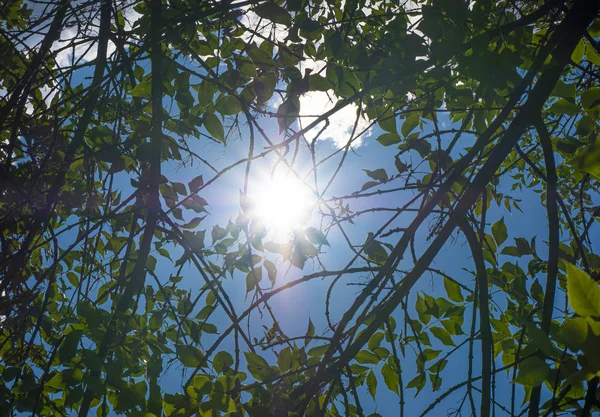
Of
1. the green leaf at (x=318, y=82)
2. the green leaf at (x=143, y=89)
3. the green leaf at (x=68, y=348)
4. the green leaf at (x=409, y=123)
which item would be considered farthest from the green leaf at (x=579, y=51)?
the green leaf at (x=68, y=348)

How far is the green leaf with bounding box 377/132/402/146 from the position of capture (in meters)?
1.65

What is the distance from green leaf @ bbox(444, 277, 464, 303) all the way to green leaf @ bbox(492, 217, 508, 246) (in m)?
0.21

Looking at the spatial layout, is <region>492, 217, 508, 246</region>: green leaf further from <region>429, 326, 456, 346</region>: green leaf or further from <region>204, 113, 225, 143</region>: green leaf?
<region>204, 113, 225, 143</region>: green leaf

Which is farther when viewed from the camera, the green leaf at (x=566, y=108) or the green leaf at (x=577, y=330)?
the green leaf at (x=566, y=108)

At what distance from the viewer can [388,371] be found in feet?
4.67

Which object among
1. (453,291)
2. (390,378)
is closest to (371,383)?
(390,378)

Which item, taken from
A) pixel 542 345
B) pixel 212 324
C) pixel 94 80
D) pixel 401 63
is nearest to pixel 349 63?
pixel 401 63

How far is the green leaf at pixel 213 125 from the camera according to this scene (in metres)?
1.61

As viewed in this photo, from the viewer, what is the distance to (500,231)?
1.47 metres

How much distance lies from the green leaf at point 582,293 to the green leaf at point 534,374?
30 centimetres

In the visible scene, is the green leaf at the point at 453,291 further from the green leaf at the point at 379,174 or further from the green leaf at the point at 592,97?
the green leaf at the point at 592,97

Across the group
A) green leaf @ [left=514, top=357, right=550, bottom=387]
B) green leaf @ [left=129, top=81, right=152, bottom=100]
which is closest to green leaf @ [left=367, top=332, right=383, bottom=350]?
green leaf @ [left=514, top=357, right=550, bottom=387]

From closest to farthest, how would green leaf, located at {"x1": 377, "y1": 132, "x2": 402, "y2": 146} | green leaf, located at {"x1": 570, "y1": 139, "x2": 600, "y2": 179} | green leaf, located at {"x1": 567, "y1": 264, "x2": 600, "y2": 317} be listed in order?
green leaf, located at {"x1": 567, "y1": 264, "x2": 600, "y2": 317}
green leaf, located at {"x1": 570, "y1": 139, "x2": 600, "y2": 179}
green leaf, located at {"x1": 377, "y1": 132, "x2": 402, "y2": 146}

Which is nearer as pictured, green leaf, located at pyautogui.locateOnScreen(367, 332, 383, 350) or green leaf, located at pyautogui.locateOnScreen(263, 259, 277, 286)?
green leaf, located at pyautogui.locateOnScreen(367, 332, 383, 350)
